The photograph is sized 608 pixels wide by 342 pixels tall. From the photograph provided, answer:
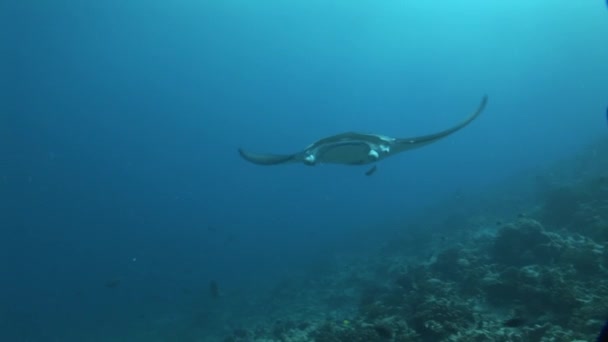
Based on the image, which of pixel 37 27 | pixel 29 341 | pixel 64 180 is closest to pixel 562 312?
pixel 29 341

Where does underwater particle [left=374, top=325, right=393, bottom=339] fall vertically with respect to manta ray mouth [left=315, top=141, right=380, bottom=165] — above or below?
below

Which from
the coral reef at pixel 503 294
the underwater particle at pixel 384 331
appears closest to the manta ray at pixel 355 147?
the underwater particle at pixel 384 331

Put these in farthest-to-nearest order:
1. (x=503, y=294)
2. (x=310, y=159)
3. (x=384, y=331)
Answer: (x=503, y=294)
(x=310, y=159)
(x=384, y=331)

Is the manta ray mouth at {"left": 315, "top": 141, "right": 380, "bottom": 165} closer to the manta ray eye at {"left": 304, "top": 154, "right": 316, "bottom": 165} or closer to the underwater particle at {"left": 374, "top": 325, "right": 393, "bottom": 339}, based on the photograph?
the manta ray eye at {"left": 304, "top": 154, "right": 316, "bottom": 165}

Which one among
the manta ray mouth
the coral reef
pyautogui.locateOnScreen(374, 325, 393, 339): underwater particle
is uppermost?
the manta ray mouth

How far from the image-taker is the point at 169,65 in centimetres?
6312

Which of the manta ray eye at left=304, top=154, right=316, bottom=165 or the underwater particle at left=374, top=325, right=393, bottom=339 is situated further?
the manta ray eye at left=304, top=154, right=316, bottom=165

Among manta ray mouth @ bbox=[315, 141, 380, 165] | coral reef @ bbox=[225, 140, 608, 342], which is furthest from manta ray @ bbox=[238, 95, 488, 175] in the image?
coral reef @ bbox=[225, 140, 608, 342]

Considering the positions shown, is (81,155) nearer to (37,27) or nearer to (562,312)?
(37,27)

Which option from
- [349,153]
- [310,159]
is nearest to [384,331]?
[349,153]

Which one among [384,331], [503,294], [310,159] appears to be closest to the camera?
[384,331]

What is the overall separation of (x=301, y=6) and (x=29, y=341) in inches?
Answer: 1886

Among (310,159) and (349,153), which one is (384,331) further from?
(310,159)

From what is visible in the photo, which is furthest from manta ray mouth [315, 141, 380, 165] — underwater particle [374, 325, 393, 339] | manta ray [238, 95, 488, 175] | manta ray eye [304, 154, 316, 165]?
underwater particle [374, 325, 393, 339]
